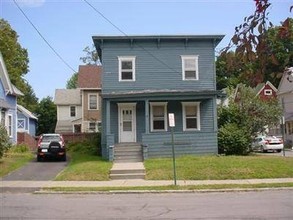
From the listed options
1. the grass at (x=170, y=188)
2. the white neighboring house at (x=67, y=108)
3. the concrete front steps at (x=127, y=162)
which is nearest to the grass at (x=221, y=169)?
the concrete front steps at (x=127, y=162)

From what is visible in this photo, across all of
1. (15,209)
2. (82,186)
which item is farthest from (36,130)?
(15,209)

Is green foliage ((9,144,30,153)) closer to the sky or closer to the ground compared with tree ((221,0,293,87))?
closer to the ground

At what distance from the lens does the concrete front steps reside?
2064cm

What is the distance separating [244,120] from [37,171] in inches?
554

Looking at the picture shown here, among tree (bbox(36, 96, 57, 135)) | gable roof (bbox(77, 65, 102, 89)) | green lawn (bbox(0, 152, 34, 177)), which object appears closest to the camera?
green lawn (bbox(0, 152, 34, 177))

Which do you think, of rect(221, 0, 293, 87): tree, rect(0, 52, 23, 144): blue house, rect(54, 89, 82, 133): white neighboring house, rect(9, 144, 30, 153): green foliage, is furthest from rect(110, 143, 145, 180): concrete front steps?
rect(54, 89, 82, 133): white neighboring house

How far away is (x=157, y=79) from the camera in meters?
28.6

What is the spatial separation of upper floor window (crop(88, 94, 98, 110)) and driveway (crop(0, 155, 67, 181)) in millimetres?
23114

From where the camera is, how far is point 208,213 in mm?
10836

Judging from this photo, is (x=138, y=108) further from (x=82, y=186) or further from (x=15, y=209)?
(x=15, y=209)

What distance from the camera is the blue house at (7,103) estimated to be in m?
32.7

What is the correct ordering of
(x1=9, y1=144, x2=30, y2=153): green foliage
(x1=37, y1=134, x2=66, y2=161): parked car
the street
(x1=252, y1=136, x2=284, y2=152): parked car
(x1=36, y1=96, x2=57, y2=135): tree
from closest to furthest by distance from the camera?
1. the street
2. (x1=37, y1=134, x2=66, y2=161): parked car
3. (x1=9, y1=144, x2=30, y2=153): green foliage
4. (x1=252, y1=136, x2=284, y2=152): parked car
5. (x1=36, y1=96, x2=57, y2=135): tree

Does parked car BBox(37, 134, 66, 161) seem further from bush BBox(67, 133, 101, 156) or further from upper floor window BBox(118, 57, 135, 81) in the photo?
upper floor window BBox(118, 57, 135, 81)

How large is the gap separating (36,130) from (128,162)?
140 ft
